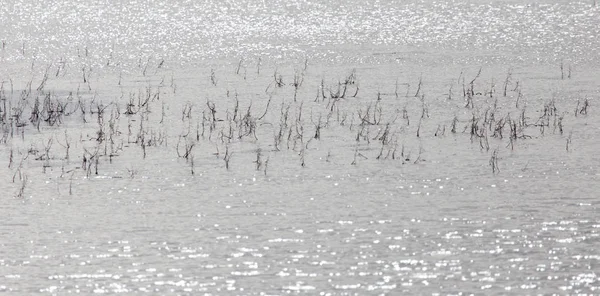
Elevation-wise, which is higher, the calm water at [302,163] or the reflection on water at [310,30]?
the reflection on water at [310,30]

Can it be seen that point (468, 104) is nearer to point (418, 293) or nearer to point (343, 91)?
point (343, 91)

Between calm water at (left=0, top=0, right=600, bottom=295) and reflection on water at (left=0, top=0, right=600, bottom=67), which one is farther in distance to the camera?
reflection on water at (left=0, top=0, right=600, bottom=67)

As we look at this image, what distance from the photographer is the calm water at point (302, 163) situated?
6.64 metres

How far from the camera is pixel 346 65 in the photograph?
15555 millimetres

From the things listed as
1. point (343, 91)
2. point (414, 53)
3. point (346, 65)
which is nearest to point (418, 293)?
point (343, 91)

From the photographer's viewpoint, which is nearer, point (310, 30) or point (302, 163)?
point (302, 163)

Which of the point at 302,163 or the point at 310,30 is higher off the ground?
the point at 310,30

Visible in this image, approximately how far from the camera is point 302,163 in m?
9.63

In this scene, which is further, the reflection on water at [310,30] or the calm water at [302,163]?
the reflection on water at [310,30]

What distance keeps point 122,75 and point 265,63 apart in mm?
1968

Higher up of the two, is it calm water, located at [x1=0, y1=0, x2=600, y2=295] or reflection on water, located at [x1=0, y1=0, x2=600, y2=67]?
reflection on water, located at [x1=0, y1=0, x2=600, y2=67]

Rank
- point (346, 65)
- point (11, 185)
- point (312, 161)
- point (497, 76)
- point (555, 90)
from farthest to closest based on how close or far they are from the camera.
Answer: point (346, 65), point (497, 76), point (555, 90), point (312, 161), point (11, 185)

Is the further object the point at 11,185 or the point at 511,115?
the point at 511,115

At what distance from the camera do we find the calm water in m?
6.64
